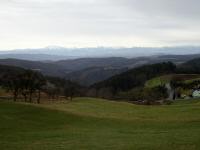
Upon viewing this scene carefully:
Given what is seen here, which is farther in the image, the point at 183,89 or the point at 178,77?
the point at 178,77

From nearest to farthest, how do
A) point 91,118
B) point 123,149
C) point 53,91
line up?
point 123,149, point 91,118, point 53,91

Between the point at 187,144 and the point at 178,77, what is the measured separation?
13947 centimetres

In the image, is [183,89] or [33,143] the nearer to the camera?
[33,143]

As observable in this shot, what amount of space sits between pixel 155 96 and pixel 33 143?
108 meters

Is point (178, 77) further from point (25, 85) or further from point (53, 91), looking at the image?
point (25, 85)

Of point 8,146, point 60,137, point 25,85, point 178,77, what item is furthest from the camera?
point 178,77

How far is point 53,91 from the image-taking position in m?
127

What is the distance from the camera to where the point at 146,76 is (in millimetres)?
197250

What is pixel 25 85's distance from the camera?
8806cm

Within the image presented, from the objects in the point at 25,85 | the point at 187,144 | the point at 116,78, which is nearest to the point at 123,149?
the point at 187,144

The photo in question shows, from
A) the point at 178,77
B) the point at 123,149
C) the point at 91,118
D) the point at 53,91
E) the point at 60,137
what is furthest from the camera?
the point at 178,77

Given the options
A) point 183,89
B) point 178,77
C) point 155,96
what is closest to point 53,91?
point 155,96

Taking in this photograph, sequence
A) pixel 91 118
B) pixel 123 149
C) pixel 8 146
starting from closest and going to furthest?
pixel 123 149
pixel 8 146
pixel 91 118

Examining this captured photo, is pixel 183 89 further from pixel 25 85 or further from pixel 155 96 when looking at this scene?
pixel 25 85
